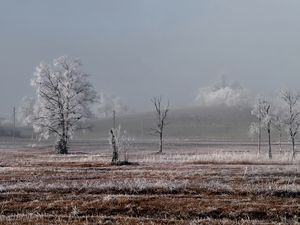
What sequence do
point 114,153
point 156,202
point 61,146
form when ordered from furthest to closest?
point 61,146
point 114,153
point 156,202

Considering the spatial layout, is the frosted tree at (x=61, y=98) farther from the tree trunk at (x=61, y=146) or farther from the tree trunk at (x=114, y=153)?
the tree trunk at (x=114, y=153)

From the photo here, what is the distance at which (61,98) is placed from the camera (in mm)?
88000

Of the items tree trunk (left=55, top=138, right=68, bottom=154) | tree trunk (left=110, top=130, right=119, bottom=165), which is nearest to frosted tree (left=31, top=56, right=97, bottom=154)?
tree trunk (left=55, top=138, right=68, bottom=154)

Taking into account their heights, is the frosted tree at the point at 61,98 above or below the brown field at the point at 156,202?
above

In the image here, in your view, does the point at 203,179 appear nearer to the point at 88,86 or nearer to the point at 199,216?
the point at 199,216

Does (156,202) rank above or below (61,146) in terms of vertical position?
below

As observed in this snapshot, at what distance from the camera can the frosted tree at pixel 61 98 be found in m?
86.6

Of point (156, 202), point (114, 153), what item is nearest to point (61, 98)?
point (114, 153)

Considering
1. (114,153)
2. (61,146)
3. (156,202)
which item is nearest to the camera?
(156,202)

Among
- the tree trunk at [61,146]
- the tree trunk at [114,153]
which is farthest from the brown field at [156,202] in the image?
the tree trunk at [61,146]

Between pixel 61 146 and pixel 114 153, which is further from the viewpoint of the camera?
pixel 61 146

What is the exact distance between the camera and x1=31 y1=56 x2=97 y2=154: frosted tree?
284 ft

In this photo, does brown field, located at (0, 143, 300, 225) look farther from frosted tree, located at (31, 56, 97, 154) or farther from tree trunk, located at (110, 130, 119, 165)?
frosted tree, located at (31, 56, 97, 154)

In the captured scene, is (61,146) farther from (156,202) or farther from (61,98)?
(156,202)
